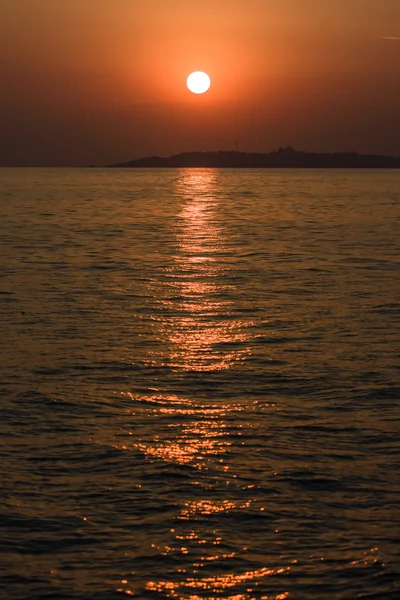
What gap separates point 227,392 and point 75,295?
49.2ft

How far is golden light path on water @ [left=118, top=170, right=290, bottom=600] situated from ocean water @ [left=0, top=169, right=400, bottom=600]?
0.03 metres

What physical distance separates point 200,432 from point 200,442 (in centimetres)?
55

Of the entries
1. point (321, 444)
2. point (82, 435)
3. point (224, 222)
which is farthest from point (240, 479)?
point (224, 222)

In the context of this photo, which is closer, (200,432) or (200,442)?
(200,442)

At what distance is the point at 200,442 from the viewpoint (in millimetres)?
14883

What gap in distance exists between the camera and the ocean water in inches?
413

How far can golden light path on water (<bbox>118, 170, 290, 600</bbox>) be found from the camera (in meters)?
10.2

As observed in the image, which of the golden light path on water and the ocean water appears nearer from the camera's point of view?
the golden light path on water

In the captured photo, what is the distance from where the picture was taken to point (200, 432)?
607 inches

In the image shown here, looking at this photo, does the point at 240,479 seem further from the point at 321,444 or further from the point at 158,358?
the point at 158,358

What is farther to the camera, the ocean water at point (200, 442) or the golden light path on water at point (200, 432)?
the ocean water at point (200, 442)

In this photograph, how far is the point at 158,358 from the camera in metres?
21.5

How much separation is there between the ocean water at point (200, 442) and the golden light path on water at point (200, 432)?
0.03m

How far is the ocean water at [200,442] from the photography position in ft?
34.4
